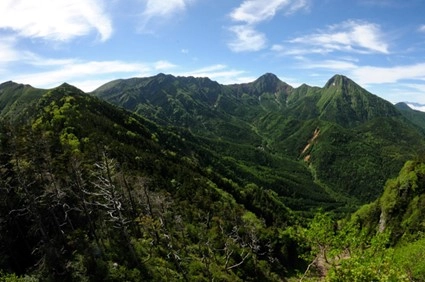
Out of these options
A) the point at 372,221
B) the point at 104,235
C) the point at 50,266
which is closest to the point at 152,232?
the point at 104,235

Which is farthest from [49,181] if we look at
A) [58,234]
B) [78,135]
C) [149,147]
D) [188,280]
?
[149,147]

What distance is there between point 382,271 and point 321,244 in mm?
7186

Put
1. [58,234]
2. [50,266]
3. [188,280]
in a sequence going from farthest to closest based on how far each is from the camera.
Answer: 1. [188,280]
2. [58,234]
3. [50,266]

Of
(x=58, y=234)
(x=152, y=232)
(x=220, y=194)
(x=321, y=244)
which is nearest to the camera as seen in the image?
(x=321, y=244)

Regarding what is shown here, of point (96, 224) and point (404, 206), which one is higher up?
point (96, 224)

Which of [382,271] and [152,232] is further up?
[382,271]

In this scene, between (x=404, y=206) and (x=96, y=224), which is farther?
(x=404, y=206)

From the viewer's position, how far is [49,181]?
196 ft

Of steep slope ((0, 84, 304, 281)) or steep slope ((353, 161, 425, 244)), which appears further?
steep slope ((353, 161, 425, 244))

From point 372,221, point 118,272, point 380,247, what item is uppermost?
point 380,247

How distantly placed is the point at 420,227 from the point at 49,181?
11557 cm

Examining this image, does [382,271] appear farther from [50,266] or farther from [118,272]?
[50,266]

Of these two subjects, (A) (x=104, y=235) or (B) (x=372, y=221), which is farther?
(B) (x=372, y=221)

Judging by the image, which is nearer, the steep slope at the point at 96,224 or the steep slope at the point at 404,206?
the steep slope at the point at 96,224
